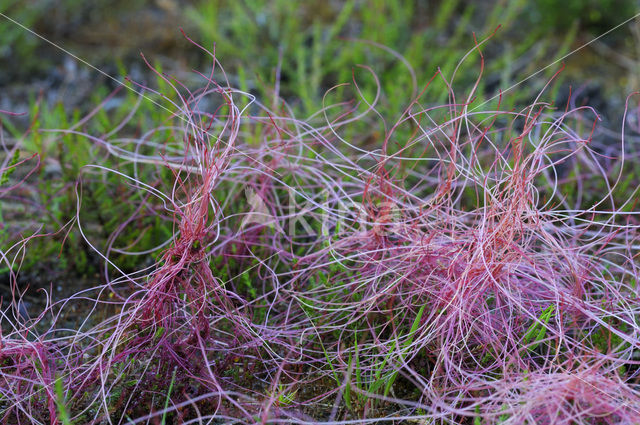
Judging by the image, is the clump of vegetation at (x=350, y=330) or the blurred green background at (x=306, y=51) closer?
the clump of vegetation at (x=350, y=330)

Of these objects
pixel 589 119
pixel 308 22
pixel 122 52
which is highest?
pixel 589 119

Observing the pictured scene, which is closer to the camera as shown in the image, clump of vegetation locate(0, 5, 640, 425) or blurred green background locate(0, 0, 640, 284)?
clump of vegetation locate(0, 5, 640, 425)

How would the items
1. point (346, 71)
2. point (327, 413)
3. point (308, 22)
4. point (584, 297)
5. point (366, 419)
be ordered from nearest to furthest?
1. point (366, 419)
2. point (327, 413)
3. point (584, 297)
4. point (346, 71)
5. point (308, 22)

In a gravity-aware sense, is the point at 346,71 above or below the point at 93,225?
above

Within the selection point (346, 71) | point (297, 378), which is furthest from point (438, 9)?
point (297, 378)

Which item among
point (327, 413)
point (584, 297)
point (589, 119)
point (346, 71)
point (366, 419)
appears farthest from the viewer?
point (346, 71)

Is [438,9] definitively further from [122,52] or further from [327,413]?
[327,413]

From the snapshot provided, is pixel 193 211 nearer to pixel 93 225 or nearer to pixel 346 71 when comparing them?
pixel 93 225

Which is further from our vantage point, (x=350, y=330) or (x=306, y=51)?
(x=306, y=51)

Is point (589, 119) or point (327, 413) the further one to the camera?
point (589, 119)
